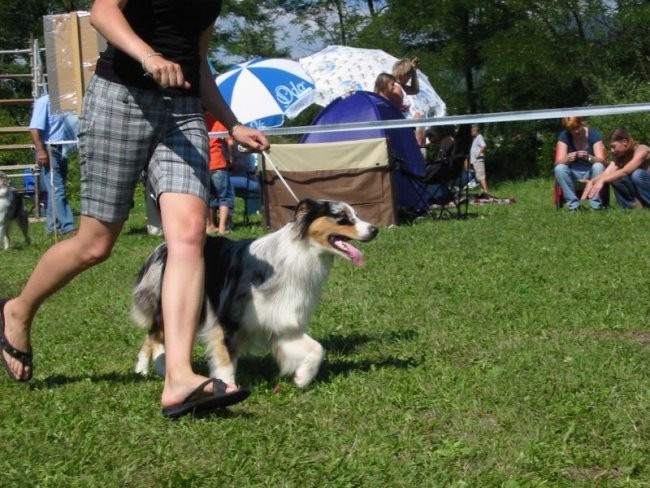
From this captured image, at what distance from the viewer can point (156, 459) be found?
3.30 meters

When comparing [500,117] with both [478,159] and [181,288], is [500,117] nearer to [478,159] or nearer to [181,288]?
[181,288]

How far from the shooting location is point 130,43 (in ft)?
11.4

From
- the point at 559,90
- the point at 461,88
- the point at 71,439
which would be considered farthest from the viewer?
the point at 461,88

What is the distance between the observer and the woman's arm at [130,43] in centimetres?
343

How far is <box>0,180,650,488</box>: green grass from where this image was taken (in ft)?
10.5

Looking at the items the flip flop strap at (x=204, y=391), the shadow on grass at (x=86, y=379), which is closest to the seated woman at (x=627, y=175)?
the shadow on grass at (x=86, y=379)

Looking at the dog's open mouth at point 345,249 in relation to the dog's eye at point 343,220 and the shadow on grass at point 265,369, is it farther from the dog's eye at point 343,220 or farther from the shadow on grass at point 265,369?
the shadow on grass at point 265,369

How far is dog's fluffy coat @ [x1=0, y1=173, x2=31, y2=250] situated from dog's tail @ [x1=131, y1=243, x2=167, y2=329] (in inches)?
296

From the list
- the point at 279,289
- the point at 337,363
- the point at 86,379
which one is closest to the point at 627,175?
the point at 337,363

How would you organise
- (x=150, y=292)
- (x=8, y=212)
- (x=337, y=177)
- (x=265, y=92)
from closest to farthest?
(x=150, y=292) < (x=337, y=177) < (x=8, y=212) < (x=265, y=92)

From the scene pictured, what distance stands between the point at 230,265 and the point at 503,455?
1.76 meters

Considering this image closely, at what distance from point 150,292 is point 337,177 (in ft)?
23.2

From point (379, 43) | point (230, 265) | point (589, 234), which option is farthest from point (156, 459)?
point (379, 43)

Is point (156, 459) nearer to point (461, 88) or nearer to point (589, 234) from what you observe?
point (589, 234)
